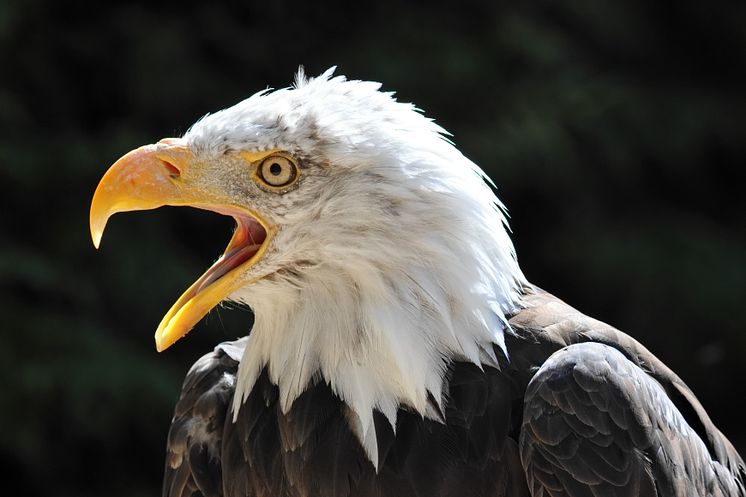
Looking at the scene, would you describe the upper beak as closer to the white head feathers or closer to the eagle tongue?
the white head feathers

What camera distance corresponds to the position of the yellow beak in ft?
9.82

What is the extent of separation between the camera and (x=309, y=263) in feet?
9.84

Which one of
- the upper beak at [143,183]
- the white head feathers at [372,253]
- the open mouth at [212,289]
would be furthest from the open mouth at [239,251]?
the upper beak at [143,183]

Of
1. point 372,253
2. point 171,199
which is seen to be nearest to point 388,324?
point 372,253

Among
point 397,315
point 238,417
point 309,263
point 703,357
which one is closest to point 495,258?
point 397,315

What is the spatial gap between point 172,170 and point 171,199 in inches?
3.4

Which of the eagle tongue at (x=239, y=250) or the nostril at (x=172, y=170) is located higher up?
the nostril at (x=172, y=170)

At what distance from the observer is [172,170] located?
3037 millimetres

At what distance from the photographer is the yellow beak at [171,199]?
2.99 meters

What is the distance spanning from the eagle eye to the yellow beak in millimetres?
105

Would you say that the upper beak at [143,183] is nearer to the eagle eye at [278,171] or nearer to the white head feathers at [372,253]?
the white head feathers at [372,253]

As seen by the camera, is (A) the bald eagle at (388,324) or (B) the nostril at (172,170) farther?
(B) the nostril at (172,170)

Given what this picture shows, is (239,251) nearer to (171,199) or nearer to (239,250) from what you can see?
(239,250)

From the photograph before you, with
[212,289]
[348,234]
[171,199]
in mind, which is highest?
[171,199]
